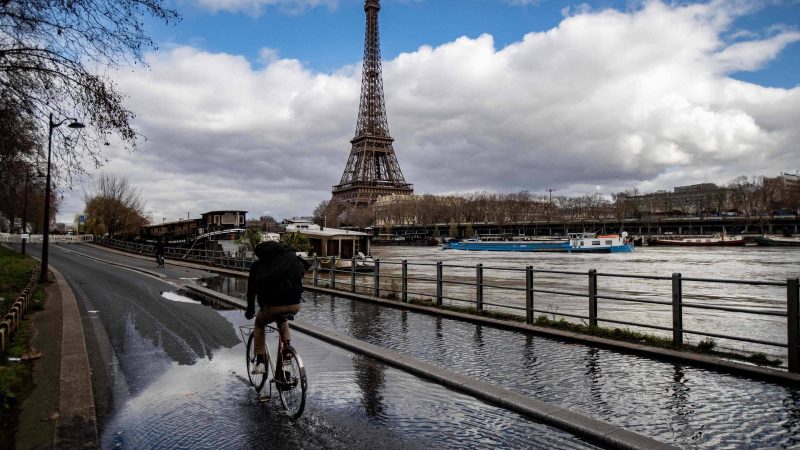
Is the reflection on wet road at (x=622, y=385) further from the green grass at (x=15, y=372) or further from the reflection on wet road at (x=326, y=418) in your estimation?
the green grass at (x=15, y=372)

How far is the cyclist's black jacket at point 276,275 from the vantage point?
20.5 ft

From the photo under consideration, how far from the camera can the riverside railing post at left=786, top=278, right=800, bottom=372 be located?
759 centimetres

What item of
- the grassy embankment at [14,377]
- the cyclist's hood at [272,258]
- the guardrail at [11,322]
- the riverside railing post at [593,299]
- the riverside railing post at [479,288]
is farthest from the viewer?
the riverside railing post at [479,288]

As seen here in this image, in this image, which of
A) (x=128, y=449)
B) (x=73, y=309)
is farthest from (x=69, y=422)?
(x=73, y=309)

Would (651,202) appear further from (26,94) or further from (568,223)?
(26,94)

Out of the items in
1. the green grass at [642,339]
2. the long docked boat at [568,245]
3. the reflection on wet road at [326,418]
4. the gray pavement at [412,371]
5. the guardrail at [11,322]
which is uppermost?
the long docked boat at [568,245]

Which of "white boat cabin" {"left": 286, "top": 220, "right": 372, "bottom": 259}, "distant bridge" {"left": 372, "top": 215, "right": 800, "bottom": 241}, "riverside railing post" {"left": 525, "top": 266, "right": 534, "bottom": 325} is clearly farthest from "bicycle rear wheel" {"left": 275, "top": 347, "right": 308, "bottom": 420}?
"distant bridge" {"left": 372, "top": 215, "right": 800, "bottom": 241}

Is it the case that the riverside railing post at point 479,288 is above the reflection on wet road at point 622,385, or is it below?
above

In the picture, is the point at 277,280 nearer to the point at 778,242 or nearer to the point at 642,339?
the point at 642,339

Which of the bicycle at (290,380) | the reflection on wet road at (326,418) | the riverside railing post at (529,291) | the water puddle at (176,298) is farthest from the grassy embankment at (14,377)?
the riverside railing post at (529,291)

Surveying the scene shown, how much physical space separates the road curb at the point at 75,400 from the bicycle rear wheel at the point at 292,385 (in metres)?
1.77

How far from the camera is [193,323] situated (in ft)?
41.0

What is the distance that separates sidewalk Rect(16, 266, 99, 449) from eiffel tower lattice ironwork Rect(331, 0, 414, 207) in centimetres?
11977

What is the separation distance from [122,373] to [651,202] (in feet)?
611
